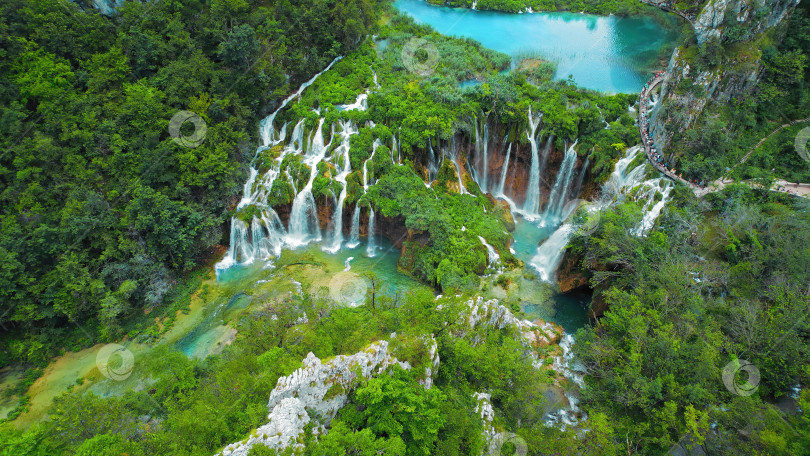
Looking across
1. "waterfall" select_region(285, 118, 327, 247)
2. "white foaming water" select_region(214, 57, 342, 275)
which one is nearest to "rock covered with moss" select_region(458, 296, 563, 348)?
"waterfall" select_region(285, 118, 327, 247)

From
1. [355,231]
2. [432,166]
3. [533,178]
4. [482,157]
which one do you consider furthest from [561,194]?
[355,231]

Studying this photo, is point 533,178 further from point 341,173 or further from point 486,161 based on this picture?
point 341,173

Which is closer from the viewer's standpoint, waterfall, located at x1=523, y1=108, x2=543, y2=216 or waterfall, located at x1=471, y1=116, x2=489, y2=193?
waterfall, located at x1=523, y1=108, x2=543, y2=216

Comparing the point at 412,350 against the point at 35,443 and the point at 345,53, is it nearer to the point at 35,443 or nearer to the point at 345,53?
the point at 35,443

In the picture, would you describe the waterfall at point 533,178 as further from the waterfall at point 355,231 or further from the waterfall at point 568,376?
the waterfall at point 355,231

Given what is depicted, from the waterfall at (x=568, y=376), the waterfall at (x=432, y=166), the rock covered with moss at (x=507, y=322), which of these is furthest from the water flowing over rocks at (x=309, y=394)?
the waterfall at (x=432, y=166)

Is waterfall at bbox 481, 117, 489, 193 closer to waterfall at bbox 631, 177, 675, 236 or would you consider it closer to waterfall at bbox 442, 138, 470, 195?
waterfall at bbox 442, 138, 470, 195
